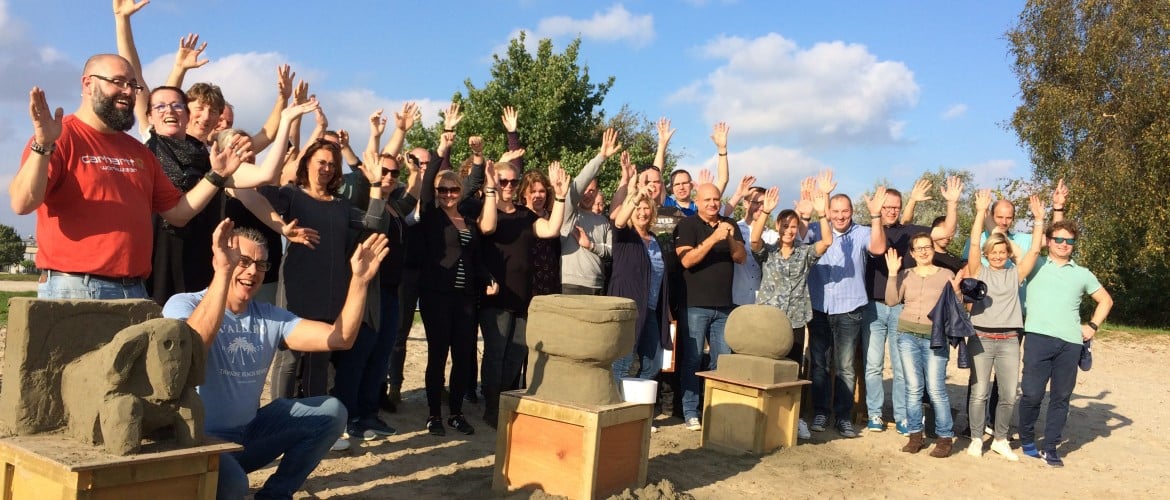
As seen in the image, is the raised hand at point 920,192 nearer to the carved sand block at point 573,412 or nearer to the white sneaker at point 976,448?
the white sneaker at point 976,448

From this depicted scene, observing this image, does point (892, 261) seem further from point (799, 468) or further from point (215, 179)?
point (215, 179)

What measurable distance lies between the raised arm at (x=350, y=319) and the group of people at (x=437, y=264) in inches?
0.5

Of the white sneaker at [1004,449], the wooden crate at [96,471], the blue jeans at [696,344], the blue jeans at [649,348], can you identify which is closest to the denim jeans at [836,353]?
the blue jeans at [696,344]

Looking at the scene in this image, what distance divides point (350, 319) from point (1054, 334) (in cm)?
590

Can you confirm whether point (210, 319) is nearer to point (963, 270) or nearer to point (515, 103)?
point (963, 270)

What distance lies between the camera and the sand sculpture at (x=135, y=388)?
9.84 ft

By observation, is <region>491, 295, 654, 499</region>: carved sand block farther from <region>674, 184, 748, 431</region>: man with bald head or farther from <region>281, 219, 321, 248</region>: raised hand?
<region>674, 184, 748, 431</region>: man with bald head

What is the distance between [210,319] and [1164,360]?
16.3 meters

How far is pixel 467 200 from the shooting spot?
681cm

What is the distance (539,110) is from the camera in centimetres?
2533

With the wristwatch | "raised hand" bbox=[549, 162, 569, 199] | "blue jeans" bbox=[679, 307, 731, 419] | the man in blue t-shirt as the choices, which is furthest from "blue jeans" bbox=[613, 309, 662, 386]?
the wristwatch

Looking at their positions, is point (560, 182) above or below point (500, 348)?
above

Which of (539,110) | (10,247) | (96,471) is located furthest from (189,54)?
(10,247)

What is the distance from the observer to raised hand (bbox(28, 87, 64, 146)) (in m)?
3.42
